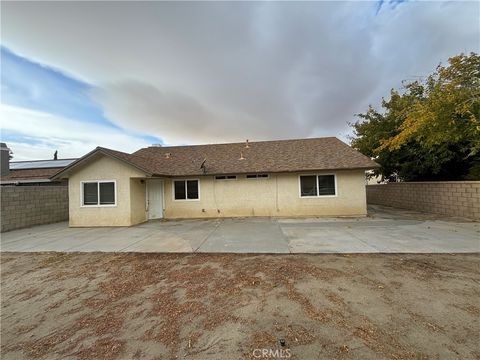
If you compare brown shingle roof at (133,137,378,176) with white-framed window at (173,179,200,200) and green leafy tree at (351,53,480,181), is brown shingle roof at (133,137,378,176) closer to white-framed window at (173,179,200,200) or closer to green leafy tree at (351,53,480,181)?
white-framed window at (173,179,200,200)

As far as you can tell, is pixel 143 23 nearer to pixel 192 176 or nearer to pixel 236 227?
pixel 192 176

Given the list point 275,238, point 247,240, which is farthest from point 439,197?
point 247,240

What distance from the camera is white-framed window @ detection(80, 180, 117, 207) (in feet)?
38.5

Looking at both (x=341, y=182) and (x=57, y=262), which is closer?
(x=57, y=262)

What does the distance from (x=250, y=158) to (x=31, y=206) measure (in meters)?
12.8

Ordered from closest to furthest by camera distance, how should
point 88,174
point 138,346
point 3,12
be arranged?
point 138,346 → point 3,12 → point 88,174

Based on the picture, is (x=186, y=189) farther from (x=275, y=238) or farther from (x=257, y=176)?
(x=275, y=238)

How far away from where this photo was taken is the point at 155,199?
45.2 feet

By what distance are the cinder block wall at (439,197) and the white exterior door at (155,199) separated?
15.9 meters

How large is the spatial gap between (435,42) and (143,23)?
52.3ft

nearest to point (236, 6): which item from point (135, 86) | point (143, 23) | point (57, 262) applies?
point (143, 23)

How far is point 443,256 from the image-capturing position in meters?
5.72

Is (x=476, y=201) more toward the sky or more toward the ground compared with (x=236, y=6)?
more toward the ground

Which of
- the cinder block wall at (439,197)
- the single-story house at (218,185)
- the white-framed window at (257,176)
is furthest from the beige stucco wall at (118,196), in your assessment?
the cinder block wall at (439,197)
